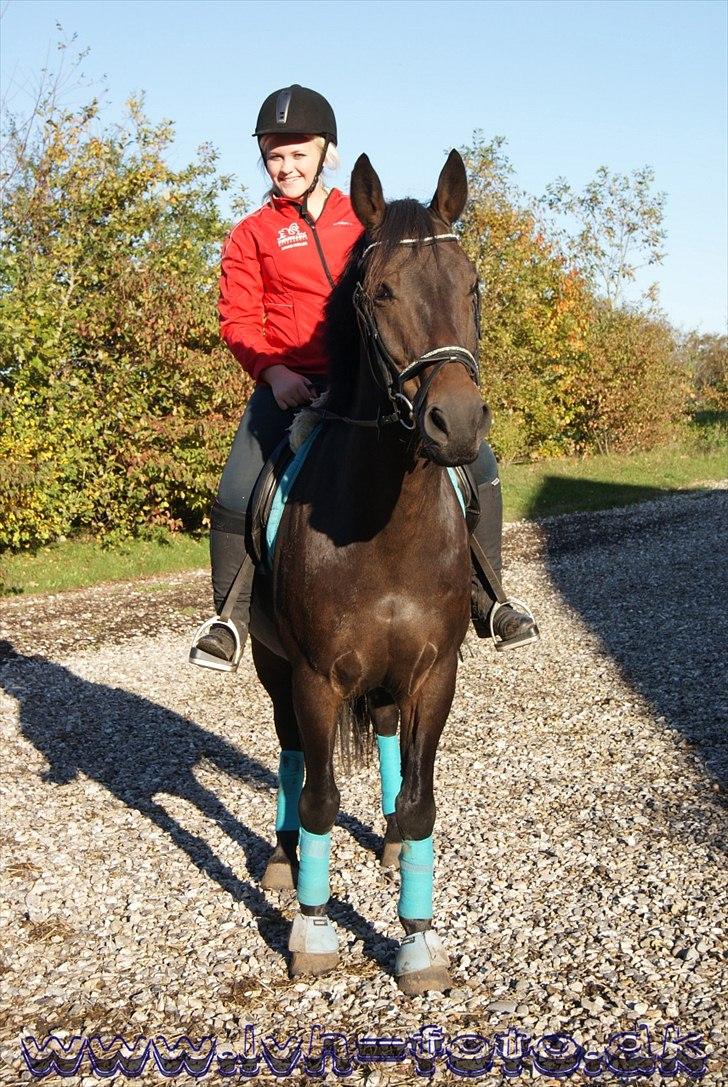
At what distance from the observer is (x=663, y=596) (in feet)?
42.9

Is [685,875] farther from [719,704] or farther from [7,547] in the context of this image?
[7,547]

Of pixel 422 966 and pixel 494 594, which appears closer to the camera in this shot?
pixel 422 966

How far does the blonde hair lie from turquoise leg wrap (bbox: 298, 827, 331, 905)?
302 cm

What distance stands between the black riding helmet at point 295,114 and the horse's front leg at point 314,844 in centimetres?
244

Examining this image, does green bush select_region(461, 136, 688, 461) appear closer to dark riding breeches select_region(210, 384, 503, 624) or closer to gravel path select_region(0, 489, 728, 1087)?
gravel path select_region(0, 489, 728, 1087)

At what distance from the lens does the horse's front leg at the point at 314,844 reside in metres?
4.27

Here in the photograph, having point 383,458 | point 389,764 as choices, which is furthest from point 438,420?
point 389,764

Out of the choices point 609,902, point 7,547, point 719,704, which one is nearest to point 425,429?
point 609,902

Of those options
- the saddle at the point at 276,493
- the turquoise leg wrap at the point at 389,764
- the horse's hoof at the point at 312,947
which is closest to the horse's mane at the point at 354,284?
the saddle at the point at 276,493

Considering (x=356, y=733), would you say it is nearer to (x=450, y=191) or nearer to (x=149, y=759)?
(x=450, y=191)

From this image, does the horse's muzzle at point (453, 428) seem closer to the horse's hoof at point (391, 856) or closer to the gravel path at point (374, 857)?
the gravel path at point (374, 857)

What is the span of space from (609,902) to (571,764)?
2.30 meters

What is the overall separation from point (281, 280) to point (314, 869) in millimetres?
2728

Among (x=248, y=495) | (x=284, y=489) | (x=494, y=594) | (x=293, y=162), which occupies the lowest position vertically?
(x=494, y=594)
